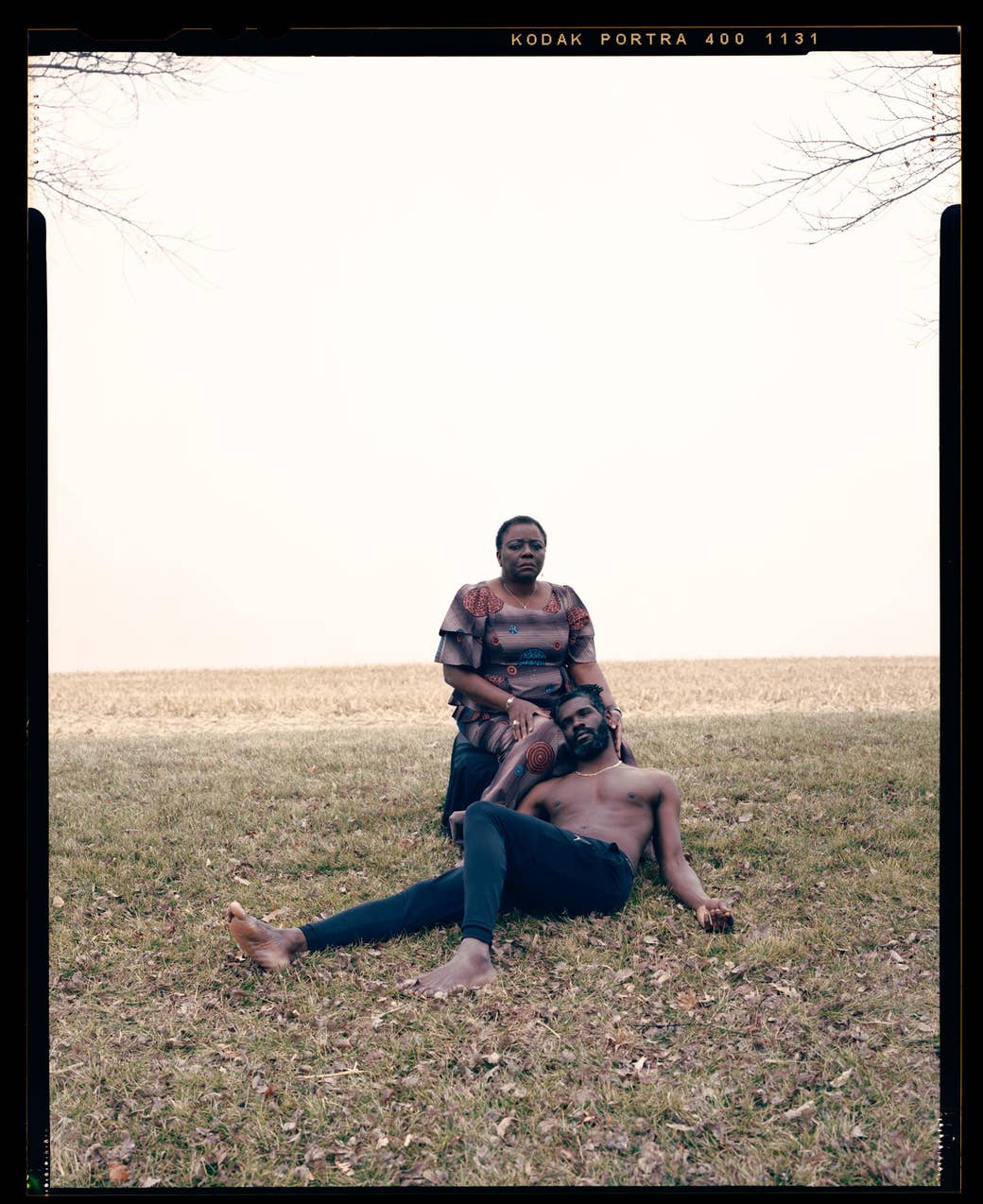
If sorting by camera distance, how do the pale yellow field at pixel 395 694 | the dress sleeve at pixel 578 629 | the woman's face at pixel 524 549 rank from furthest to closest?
the pale yellow field at pixel 395 694 < the dress sleeve at pixel 578 629 < the woman's face at pixel 524 549

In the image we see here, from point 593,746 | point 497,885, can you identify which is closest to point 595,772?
point 593,746

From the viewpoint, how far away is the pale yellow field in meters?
15.0

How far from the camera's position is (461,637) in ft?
21.5

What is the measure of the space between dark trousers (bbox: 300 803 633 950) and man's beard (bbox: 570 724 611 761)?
1.64 feet

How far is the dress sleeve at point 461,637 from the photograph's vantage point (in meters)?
6.52

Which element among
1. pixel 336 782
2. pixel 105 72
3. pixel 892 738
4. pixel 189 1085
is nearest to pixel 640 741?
pixel 892 738

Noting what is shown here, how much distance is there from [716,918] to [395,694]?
12686mm

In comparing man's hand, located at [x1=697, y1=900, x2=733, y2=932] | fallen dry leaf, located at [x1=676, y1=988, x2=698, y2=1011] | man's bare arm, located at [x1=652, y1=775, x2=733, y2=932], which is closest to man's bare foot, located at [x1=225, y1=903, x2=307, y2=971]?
fallen dry leaf, located at [x1=676, y1=988, x2=698, y2=1011]

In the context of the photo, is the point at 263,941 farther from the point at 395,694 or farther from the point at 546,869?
the point at 395,694

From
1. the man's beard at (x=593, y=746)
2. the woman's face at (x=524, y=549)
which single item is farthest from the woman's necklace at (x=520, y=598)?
the man's beard at (x=593, y=746)

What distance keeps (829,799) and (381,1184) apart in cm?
529

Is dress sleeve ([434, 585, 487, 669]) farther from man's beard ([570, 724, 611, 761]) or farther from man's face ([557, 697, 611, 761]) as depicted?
man's beard ([570, 724, 611, 761])

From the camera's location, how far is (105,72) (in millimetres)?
5051

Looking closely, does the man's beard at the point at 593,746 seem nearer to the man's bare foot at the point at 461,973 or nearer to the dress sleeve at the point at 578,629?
the dress sleeve at the point at 578,629
